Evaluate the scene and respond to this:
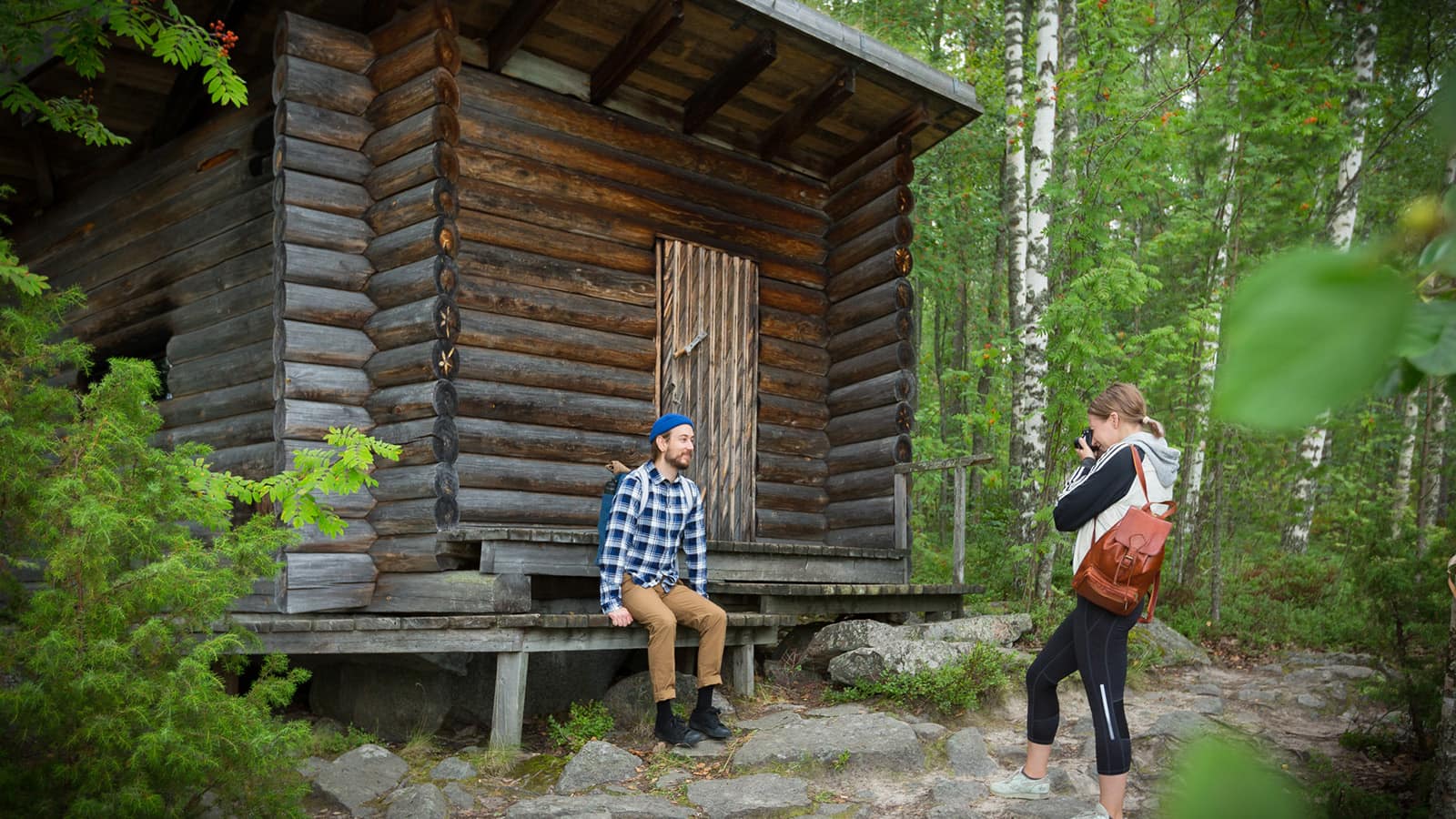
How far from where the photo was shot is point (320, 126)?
686 cm

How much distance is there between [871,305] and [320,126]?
15.5 feet

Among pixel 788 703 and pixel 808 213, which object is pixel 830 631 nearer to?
pixel 788 703

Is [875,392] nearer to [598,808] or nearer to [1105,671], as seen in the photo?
[1105,671]

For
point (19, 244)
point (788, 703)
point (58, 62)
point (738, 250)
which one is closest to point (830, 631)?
point (788, 703)

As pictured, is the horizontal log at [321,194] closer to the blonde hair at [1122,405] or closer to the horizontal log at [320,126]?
the horizontal log at [320,126]

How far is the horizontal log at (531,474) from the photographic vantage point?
709cm

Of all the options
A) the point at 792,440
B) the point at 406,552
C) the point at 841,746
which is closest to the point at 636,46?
the point at 792,440

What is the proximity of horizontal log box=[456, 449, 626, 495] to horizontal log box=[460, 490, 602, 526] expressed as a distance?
41 millimetres

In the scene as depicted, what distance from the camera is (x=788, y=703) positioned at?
22.6 feet

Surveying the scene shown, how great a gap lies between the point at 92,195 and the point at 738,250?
5.96 m

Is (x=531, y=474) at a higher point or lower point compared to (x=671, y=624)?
higher

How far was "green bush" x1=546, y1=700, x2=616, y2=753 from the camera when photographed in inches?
236

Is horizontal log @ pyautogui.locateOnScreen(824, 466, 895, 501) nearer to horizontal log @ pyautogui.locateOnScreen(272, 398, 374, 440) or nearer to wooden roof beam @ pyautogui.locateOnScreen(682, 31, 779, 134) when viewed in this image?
wooden roof beam @ pyautogui.locateOnScreen(682, 31, 779, 134)

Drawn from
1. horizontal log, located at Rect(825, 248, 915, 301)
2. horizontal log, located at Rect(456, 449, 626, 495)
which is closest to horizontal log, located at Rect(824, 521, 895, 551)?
horizontal log, located at Rect(825, 248, 915, 301)
